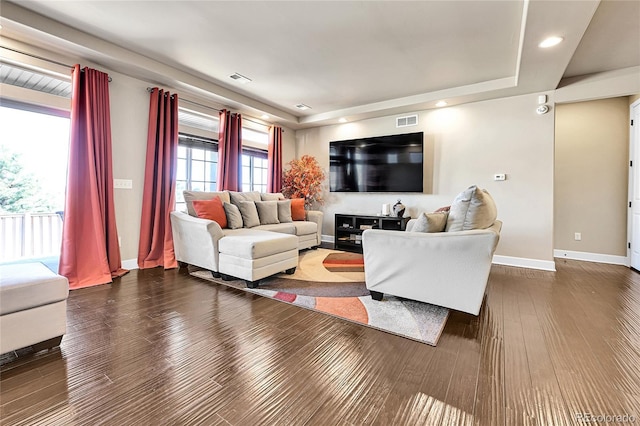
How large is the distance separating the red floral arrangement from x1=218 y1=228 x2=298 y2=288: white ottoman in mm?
→ 2496

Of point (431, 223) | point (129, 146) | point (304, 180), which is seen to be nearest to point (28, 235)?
point (129, 146)

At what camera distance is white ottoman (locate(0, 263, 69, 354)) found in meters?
1.58

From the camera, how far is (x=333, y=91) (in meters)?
4.36

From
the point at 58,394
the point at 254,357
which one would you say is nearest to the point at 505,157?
the point at 254,357

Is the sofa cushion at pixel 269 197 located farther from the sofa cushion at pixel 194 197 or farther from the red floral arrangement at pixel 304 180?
the sofa cushion at pixel 194 197

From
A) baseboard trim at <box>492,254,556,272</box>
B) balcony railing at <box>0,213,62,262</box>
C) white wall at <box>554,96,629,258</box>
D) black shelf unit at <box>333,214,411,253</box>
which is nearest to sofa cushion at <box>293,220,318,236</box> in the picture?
black shelf unit at <box>333,214,411,253</box>

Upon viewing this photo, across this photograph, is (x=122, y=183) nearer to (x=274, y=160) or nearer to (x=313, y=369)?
(x=274, y=160)

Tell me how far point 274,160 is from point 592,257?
556 cm

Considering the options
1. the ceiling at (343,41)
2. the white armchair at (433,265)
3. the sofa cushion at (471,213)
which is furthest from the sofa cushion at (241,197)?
the sofa cushion at (471,213)

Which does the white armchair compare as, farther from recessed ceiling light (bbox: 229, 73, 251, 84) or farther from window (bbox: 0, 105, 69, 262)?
window (bbox: 0, 105, 69, 262)

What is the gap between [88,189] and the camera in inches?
124

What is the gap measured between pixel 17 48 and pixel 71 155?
41.4 inches

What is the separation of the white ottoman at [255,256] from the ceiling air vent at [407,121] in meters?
3.04

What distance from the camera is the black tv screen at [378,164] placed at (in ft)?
15.5
